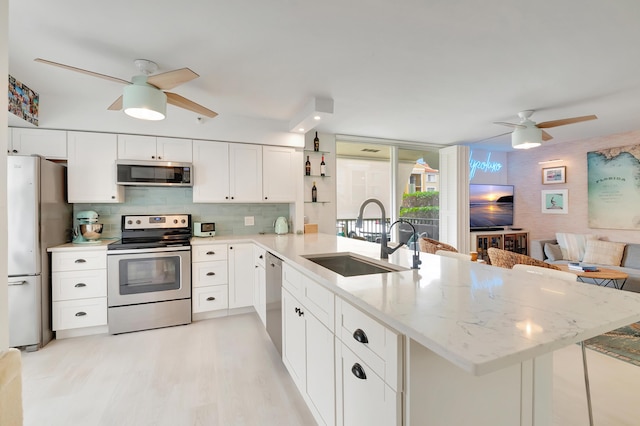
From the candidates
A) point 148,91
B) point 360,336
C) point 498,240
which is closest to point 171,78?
point 148,91

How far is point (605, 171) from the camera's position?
183 inches

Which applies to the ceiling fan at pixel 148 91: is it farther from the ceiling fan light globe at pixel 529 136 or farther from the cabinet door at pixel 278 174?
the ceiling fan light globe at pixel 529 136

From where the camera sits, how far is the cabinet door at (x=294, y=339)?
182 centimetres

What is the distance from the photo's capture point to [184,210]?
3.67 meters

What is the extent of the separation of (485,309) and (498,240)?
207 inches

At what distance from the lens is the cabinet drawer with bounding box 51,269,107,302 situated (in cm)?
282

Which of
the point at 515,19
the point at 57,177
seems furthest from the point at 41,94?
the point at 515,19

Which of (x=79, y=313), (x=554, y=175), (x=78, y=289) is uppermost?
(x=554, y=175)

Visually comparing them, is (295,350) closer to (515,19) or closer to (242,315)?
(242,315)

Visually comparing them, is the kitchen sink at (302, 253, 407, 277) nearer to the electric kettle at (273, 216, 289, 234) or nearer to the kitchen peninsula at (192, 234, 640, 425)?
the kitchen peninsula at (192, 234, 640, 425)

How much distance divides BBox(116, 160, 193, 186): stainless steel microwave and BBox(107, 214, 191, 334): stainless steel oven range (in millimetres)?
500

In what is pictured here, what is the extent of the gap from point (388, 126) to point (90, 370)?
13.7ft

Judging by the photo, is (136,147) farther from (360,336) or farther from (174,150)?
(360,336)

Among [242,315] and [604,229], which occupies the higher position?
[604,229]
